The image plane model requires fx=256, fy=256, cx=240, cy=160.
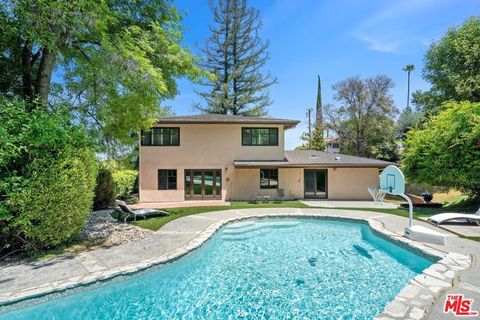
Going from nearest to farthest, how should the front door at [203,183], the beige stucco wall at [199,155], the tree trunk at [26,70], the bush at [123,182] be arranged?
1. the tree trunk at [26,70]
2. the bush at [123,182]
3. the beige stucco wall at [199,155]
4. the front door at [203,183]

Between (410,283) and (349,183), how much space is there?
16.0 meters

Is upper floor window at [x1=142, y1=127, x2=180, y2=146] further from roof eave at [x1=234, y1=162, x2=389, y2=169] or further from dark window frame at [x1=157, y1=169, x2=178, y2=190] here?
roof eave at [x1=234, y1=162, x2=389, y2=169]

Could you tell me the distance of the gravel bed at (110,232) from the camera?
8.76m

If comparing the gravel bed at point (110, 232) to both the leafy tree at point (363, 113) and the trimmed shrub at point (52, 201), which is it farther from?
the leafy tree at point (363, 113)

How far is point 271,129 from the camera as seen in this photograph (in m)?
20.6

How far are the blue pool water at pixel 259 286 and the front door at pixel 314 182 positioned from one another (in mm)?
11284

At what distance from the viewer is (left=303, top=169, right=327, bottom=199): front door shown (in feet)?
68.8

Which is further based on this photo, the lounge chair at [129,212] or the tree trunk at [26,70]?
the lounge chair at [129,212]

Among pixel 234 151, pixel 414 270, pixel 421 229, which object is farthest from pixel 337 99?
pixel 414 270

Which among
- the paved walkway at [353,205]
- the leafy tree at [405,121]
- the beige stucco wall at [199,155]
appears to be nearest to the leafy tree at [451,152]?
the paved walkway at [353,205]

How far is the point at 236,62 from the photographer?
33.6 meters

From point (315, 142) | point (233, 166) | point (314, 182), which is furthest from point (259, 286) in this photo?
point (315, 142)

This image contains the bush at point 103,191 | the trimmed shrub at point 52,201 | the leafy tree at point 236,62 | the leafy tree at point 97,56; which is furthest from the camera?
the leafy tree at point 236,62

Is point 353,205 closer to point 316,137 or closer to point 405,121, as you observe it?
point 316,137
